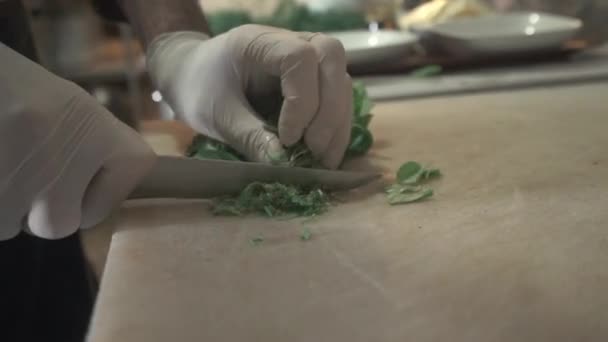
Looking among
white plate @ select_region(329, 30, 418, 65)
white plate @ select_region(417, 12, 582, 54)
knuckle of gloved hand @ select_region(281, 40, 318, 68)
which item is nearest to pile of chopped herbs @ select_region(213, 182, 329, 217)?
knuckle of gloved hand @ select_region(281, 40, 318, 68)

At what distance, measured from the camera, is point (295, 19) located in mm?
1529

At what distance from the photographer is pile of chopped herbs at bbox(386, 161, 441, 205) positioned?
676 mm

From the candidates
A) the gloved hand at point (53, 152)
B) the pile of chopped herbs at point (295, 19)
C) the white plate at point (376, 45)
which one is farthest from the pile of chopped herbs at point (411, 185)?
the pile of chopped herbs at point (295, 19)

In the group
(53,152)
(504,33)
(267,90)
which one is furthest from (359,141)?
(504,33)

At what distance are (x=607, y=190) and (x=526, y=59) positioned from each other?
0.79 m

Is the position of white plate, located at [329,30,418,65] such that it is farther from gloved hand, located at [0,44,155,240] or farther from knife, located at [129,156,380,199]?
gloved hand, located at [0,44,155,240]

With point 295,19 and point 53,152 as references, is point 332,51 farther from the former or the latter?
point 295,19

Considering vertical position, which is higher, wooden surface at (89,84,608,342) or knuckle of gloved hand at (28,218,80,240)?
knuckle of gloved hand at (28,218,80,240)

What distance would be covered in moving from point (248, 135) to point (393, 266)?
281 mm

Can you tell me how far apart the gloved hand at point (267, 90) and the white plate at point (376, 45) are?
50 cm

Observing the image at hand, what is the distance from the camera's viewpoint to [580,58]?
143 centimetres

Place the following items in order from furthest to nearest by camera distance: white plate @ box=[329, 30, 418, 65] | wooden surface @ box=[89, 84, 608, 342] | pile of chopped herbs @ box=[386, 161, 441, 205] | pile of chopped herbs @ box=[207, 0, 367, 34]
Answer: pile of chopped herbs @ box=[207, 0, 367, 34] < white plate @ box=[329, 30, 418, 65] < pile of chopped herbs @ box=[386, 161, 441, 205] < wooden surface @ box=[89, 84, 608, 342]

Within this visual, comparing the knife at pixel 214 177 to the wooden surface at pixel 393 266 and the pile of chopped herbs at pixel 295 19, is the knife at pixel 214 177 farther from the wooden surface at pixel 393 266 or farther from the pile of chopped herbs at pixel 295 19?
the pile of chopped herbs at pixel 295 19

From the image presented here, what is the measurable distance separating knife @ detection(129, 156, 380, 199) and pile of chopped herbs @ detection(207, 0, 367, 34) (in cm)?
87
